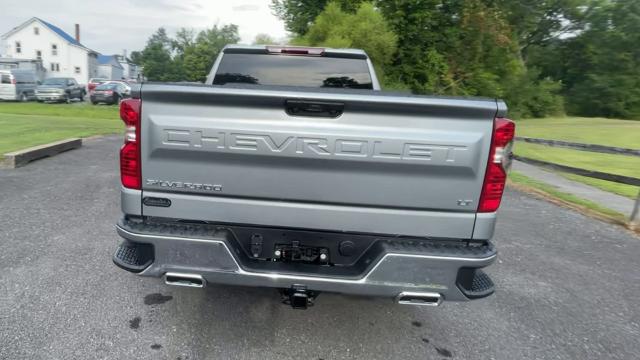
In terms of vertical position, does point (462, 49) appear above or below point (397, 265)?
above

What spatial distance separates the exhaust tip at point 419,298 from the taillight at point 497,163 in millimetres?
567

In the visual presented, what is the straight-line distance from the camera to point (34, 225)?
4.90 m

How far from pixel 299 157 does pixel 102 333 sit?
1884mm

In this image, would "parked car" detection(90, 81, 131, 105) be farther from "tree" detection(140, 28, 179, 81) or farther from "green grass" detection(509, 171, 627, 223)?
"tree" detection(140, 28, 179, 81)

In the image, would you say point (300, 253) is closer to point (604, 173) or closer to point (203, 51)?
point (604, 173)

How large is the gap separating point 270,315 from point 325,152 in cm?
156

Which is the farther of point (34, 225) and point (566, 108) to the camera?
point (566, 108)

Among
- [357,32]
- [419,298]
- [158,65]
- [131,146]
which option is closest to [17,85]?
[357,32]

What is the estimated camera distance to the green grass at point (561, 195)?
7.17m

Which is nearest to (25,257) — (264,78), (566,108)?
(264,78)

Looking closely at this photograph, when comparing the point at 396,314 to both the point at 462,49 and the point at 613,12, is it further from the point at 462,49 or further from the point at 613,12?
the point at 613,12

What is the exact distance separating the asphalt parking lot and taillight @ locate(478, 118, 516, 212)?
1.18 metres

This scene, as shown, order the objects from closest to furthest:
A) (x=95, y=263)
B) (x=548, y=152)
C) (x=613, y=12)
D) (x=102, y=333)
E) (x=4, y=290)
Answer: (x=102, y=333)
(x=4, y=290)
(x=95, y=263)
(x=548, y=152)
(x=613, y=12)

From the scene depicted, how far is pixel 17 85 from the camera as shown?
2448cm
